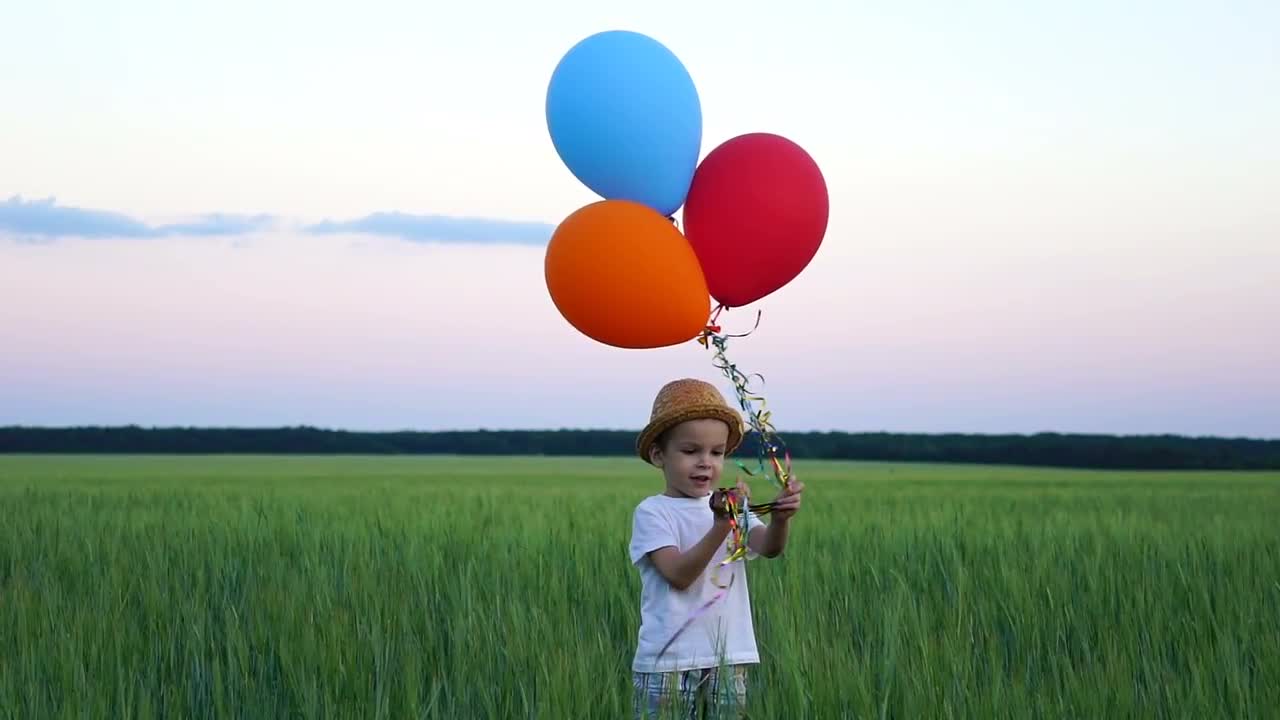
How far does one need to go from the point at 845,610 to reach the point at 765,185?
7.27 ft

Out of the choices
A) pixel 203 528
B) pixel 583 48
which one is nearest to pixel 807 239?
pixel 583 48

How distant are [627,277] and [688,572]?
805 millimetres

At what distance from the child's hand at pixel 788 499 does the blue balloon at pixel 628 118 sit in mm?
995

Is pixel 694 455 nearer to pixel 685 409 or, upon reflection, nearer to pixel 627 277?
pixel 685 409

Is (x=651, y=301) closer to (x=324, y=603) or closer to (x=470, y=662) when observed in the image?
(x=470, y=662)

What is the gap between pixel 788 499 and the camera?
9.12 ft

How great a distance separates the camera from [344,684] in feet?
11.7

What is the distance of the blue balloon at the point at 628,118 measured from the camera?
3248 mm

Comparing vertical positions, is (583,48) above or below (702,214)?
above

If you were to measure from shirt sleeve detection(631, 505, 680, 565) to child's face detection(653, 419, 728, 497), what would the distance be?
0.10 m

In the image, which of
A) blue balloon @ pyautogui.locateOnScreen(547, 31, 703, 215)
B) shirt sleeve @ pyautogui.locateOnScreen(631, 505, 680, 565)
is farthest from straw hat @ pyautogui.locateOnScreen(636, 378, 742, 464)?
blue balloon @ pyautogui.locateOnScreen(547, 31, 703, 215)

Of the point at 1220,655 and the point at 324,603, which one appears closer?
the point at 1220,655

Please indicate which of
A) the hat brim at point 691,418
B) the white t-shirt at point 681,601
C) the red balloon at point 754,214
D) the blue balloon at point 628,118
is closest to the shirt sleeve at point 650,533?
the white t-shirt at point 681,601

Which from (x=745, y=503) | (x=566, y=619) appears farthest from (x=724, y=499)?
(x=566, y=619)
